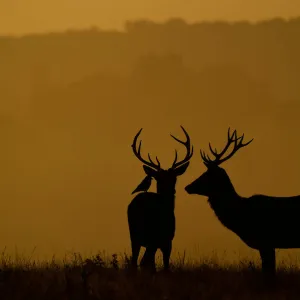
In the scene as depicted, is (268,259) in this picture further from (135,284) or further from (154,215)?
(135,284)

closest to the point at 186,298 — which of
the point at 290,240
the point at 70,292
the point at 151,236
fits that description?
the point at 70,292

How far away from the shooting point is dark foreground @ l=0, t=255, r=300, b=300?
581 cm

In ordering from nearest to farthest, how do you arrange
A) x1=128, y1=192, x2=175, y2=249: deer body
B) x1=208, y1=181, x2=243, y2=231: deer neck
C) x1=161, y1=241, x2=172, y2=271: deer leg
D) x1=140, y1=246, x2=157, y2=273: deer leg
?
x1=140, y1=246, x2=157, y2=273: deer leg, x1=161, y1=241, x2=172, y2=271: deer leg, x1=128, y1=192, x2=175, y2=249: deer body, x1=208, y1=181, x2=243, y2=231: deer neck

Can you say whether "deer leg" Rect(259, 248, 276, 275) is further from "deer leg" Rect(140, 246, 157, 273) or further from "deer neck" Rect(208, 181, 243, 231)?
"deer leg" Rect(140, 246, 157, 273)

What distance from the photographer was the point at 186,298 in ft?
18.7

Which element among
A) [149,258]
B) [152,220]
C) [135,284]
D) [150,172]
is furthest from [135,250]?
[135,284]

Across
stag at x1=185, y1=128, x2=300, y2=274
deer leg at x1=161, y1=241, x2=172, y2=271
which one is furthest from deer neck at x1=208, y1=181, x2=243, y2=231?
deer leg at x1=161, y1=241, x2=172, y2=271

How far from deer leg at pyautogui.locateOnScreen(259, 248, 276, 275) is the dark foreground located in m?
0.19

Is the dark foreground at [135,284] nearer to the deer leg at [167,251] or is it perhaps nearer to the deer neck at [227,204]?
the deer leg at [167,251]

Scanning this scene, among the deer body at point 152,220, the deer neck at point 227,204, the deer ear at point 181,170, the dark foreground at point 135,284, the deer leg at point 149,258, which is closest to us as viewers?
the dark foreground at point 135,284

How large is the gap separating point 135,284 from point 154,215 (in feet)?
7.68

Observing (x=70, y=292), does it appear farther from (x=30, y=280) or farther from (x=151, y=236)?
(x=151, y=236)

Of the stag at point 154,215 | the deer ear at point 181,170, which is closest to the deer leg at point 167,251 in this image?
the stag at point 154,215

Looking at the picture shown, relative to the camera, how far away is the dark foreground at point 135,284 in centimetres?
581
